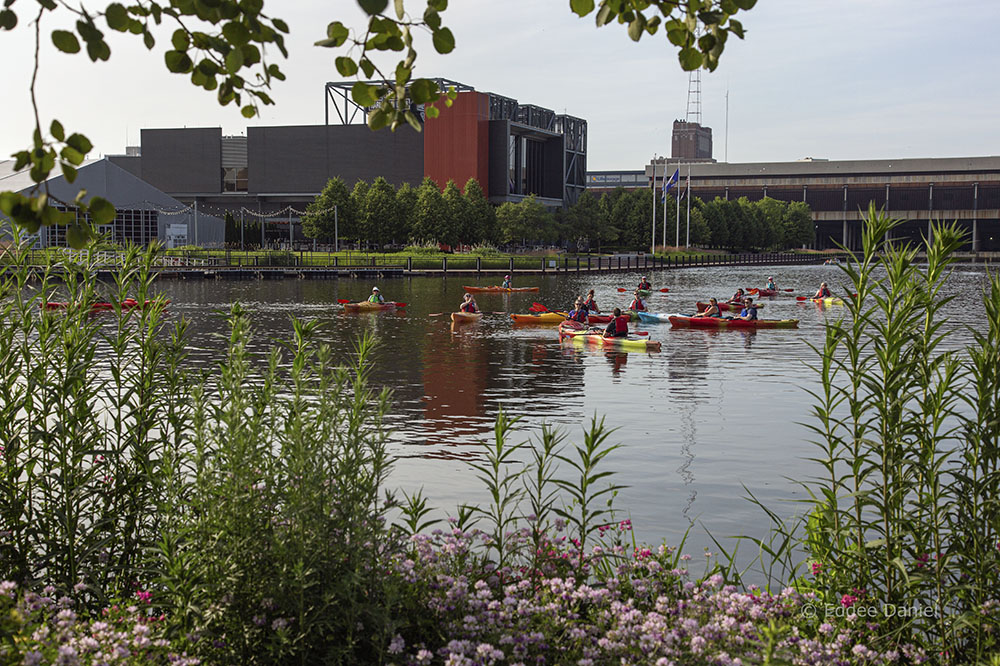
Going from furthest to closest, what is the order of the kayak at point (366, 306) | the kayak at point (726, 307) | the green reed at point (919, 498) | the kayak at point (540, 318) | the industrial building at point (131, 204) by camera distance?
1. the industrial building at point (131, 204)
2. the kayak at point (366, 306)
3. the kayak at point (726, 307)
4. the kayak at point (540, 318)
5. the green reed at point (919, 498)

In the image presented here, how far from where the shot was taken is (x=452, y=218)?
3452 inches

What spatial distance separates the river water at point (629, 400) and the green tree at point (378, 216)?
151 ft

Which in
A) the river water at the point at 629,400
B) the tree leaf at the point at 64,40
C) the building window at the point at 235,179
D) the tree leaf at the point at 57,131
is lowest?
the river water at the point at 629,400

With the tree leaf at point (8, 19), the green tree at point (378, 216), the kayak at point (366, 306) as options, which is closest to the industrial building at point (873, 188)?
the green tree at point (378, 216)

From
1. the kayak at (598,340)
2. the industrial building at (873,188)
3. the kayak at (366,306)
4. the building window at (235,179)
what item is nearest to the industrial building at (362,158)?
the building window at (235,179)

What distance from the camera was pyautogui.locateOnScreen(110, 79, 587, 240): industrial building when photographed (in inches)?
4279

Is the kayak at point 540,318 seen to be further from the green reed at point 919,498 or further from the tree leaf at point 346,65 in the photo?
the tree leaf at point 346,65

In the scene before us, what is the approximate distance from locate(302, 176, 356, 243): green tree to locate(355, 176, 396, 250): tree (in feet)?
4.64

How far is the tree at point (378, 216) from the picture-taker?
86.7m

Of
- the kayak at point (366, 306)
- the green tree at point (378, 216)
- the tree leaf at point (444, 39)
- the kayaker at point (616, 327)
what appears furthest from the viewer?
the green tree at point (378, 216)

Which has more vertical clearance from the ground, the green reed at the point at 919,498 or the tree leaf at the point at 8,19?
the tree leaf at the point at 8,19

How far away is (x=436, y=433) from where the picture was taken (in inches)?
587

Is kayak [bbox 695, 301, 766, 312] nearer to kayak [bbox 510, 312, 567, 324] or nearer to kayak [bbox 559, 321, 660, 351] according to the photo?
kayak [bbox 510, 312, 567, 324]

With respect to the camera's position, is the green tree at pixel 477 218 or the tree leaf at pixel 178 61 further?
the green tree at pixel 477 218
